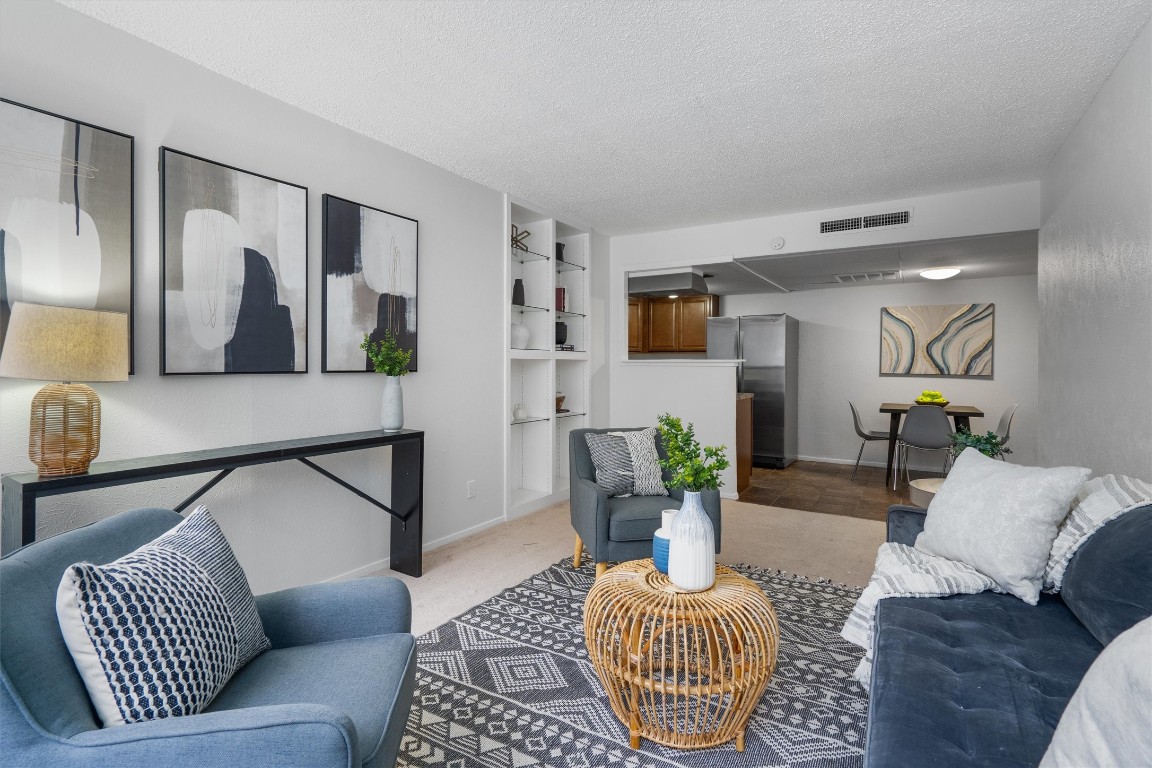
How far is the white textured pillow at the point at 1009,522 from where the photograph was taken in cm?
180

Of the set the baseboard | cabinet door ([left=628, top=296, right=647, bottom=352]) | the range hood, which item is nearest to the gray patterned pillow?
the baseboard

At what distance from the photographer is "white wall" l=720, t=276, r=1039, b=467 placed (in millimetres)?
6332

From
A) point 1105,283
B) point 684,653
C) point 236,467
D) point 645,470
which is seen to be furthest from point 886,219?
point 236,467

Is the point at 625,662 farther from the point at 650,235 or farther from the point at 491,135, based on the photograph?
the point at 650,235

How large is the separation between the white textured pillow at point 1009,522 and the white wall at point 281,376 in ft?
9.01

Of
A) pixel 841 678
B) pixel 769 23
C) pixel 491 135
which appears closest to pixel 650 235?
pixel 491 135

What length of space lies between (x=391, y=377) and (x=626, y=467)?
1370 mm

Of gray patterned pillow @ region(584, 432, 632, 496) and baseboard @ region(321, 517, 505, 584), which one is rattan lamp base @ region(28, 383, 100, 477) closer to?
baseboard @ region(321, 517, 505, 584)

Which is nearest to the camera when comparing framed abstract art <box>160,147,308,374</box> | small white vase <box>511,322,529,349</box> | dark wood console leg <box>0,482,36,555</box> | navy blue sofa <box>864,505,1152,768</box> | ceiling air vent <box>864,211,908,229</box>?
navy blue sofa <box>864,505,1152,768</box>

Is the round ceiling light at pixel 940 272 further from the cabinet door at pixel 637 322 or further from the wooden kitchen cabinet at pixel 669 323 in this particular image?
the cabinet door at pixel 637 322

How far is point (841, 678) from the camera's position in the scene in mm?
2123

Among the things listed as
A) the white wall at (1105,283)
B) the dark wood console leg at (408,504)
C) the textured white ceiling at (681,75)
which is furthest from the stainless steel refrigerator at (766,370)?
the dark wood console leg at (408,504)

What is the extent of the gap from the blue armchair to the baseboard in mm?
1543

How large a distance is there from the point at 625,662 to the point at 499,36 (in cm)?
226
